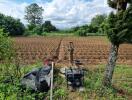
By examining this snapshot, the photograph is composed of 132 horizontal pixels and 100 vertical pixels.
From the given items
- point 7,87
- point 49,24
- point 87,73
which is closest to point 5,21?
point 49,24

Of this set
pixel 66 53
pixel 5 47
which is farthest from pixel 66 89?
pixel 66 53

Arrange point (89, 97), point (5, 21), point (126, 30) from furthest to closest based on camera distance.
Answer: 1. point (5, 21)
2. point (126, 30)
3. point (89, 97)

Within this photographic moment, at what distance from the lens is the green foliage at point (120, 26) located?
1221cm

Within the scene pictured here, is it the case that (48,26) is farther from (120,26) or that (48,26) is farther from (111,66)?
(120,26)

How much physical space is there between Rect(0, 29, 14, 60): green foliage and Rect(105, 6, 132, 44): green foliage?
3.82 metres

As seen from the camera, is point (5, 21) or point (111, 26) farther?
point (5, 21)

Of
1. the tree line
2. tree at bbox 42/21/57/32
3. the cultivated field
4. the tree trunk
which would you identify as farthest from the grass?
tree at bbox 42/21/57/32

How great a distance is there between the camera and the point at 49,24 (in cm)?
9956

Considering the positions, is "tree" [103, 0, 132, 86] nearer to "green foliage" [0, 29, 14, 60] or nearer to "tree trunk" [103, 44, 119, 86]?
"tree trunk" [103, 44, 119, 86]

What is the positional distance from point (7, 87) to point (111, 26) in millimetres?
4910

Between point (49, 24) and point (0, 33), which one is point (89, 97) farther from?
point (49, 24)

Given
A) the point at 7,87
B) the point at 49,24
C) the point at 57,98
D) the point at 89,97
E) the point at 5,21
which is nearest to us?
the point at 7,87

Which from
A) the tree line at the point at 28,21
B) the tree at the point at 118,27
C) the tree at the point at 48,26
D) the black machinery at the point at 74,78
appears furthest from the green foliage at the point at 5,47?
the tree at the point at 48,26

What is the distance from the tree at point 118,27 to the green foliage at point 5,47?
150 inches
